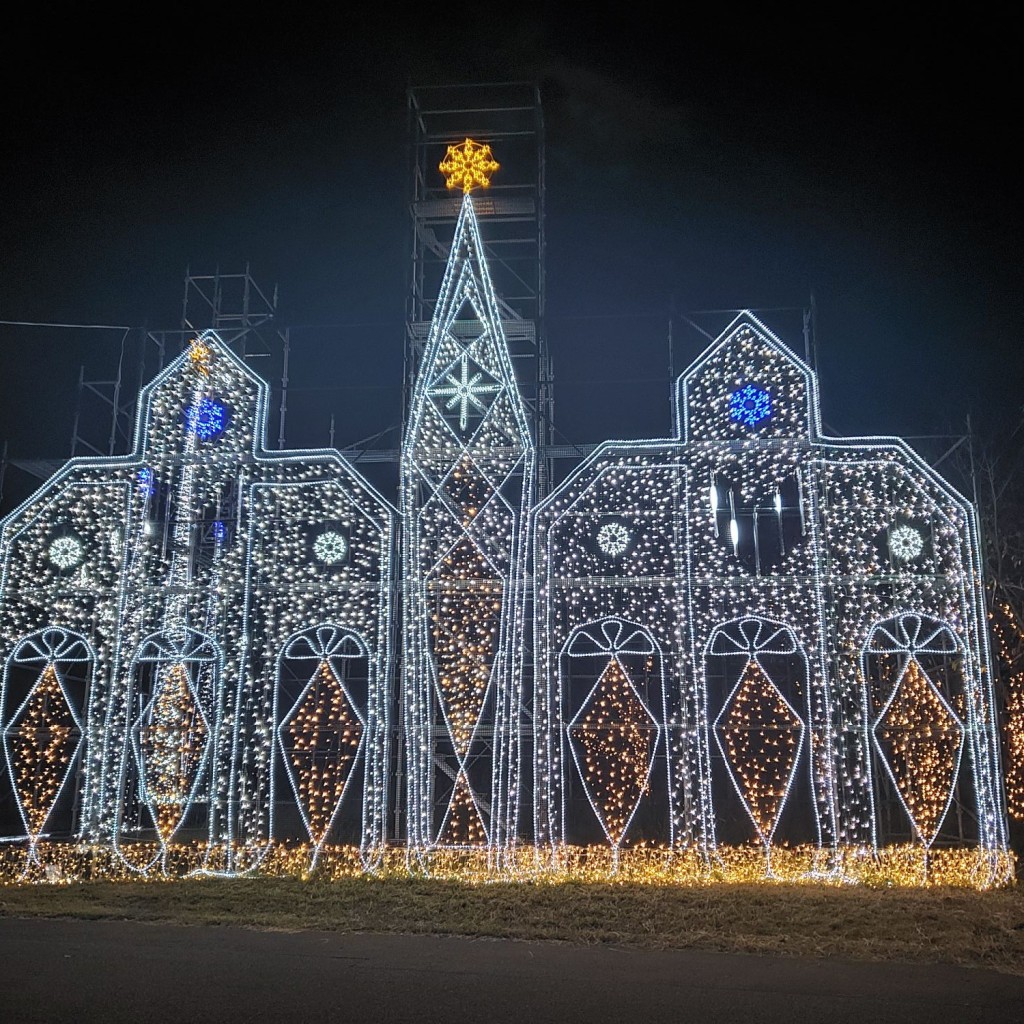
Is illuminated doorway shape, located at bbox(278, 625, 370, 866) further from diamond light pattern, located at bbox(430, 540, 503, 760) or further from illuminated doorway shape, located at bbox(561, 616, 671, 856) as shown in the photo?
illuminated doorway shape, located at bbox(561, 616, 671, 856)

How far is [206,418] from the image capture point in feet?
41.1

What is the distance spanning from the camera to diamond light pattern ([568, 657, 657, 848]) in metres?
14.0

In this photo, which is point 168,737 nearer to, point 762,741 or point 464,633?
point 464,633

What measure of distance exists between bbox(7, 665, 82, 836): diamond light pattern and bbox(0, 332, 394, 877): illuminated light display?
6 centimetres

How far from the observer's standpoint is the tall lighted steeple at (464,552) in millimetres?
11430

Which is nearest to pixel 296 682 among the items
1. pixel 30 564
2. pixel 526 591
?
pixel 30 564

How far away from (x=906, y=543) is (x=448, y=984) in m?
7.76

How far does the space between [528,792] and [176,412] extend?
24.8 ft

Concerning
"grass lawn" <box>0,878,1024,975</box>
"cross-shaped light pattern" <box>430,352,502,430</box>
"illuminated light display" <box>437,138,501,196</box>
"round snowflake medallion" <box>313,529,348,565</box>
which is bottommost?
"grass lawn" <box>0,878,1024,975</box>

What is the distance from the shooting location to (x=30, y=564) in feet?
40.4

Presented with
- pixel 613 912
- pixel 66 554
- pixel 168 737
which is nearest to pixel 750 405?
pixel 613 912

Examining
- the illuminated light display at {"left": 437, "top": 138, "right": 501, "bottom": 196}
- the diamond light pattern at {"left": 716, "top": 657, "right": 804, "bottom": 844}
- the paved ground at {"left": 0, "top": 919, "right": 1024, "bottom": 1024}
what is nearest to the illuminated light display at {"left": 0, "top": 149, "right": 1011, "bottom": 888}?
the diamond light pattern at {"left": 716, "top": 657, "right": 804, "bottom": 844}

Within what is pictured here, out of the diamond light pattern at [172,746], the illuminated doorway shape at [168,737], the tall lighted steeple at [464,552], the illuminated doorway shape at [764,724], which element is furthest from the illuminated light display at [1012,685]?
the diamond light pattern at [172,746]

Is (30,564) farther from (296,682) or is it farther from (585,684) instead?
(585,684)
